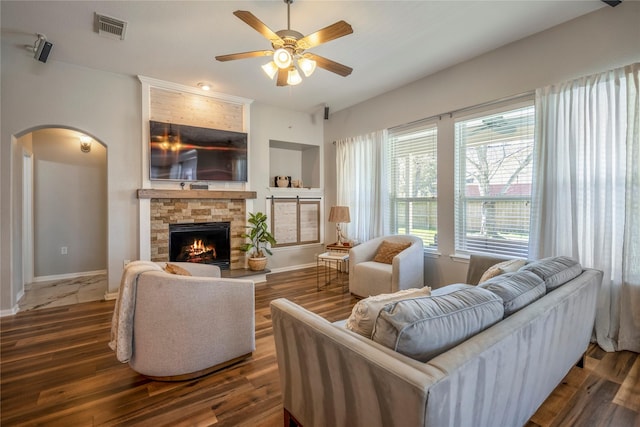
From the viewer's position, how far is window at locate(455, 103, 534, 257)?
124 inches

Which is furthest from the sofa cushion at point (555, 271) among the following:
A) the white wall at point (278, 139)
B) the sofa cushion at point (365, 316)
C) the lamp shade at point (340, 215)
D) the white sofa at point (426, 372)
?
the white wall at point (278, 139)

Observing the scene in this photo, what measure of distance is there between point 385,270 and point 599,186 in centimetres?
216

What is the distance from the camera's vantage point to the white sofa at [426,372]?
910 mm

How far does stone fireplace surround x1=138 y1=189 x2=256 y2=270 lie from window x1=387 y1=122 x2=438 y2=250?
7.69 ft

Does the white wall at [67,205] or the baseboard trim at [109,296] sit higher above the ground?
the white wall at [67,205]

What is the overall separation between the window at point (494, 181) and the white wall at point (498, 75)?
0.54 feet

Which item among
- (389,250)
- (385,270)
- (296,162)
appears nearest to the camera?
(385,270)

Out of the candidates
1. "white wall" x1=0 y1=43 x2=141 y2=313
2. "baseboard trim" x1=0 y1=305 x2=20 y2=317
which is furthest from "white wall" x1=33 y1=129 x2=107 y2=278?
"baseboard trim" x1=0 y1=305 x2=20 y2=317

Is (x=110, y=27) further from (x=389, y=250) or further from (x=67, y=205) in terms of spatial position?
(x=389, y=250)

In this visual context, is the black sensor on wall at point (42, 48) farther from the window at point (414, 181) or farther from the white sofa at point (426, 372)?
the window at point (414, 181)

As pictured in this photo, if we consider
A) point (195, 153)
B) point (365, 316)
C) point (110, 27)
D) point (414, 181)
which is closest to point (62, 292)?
point (195, 153)

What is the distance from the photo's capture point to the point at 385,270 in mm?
3578

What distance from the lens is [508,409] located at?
127 cm

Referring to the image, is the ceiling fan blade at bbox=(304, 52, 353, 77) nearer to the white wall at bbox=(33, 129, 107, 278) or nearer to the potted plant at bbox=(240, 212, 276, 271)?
the potted plant at bbox=(240, 212, 276, 271)
